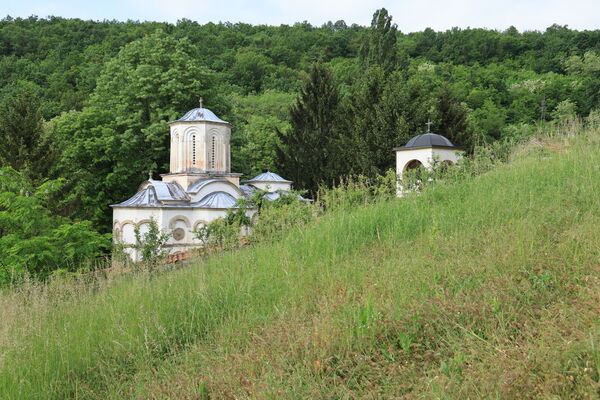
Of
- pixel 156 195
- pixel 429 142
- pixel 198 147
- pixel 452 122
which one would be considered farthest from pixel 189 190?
pixel 452 122

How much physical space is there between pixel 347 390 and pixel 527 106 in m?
39.6

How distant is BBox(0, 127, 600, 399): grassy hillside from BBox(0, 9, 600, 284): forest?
493 cm

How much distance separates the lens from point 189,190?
23438mm

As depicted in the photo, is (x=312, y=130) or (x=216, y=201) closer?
(x=216, y=201)

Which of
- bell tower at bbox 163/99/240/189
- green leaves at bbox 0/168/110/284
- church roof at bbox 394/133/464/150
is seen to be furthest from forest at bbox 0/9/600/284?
church roof at bbox 394/133/464/150

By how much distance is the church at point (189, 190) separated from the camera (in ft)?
72.8

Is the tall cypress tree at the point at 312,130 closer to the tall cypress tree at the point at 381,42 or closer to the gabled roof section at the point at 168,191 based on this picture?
the tall cypress tree at the point at 381,42

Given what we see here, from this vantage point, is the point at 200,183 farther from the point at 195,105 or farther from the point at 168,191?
the point at 195,105

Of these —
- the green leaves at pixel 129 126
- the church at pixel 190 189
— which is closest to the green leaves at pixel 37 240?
the church at pixel 190 189

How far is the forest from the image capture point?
13.9 metres

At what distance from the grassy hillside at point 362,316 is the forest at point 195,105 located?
4929mm

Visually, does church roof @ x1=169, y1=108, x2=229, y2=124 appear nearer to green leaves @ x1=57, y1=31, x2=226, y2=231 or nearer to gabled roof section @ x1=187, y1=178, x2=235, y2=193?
gabled roof section @ x1=187, y1=178, x2=235, y2=193

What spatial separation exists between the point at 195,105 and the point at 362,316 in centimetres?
2788

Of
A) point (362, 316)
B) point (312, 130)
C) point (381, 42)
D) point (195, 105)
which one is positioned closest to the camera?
point (362, 316)
